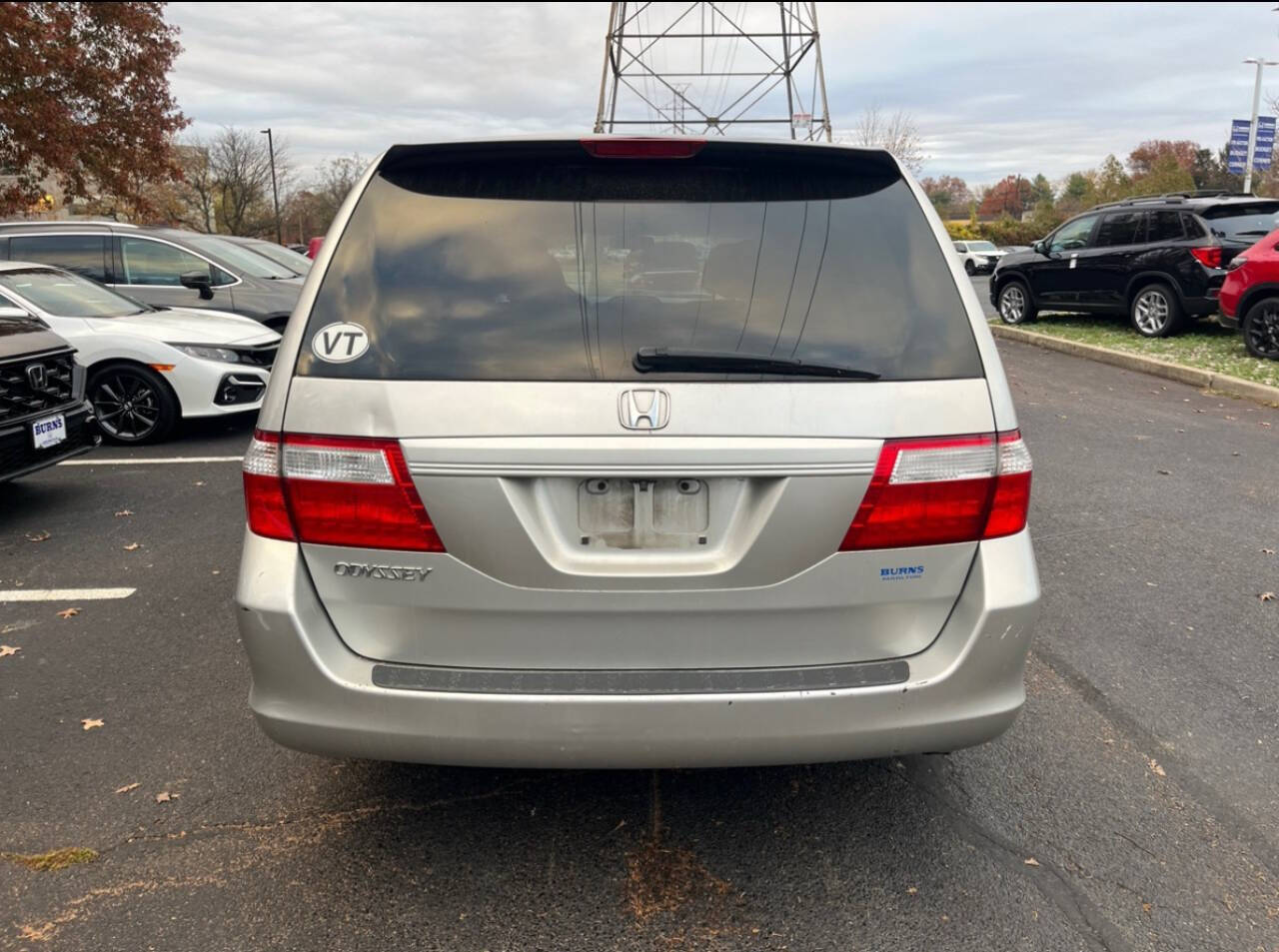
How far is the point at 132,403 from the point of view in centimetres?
806

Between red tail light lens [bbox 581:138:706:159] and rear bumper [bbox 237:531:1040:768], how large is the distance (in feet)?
4.19

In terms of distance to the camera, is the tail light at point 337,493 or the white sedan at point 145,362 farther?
the white sedan at point 145,362

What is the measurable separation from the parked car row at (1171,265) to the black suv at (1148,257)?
0.01 meters

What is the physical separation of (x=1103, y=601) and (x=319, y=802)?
360cm

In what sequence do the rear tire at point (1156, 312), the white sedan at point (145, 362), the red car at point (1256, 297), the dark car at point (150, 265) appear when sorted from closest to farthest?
the white sedan at point (145, 362)
the dark car at point (150, 265)
the red car at point (1256, 297)
the rear tire at point (1156, 312)

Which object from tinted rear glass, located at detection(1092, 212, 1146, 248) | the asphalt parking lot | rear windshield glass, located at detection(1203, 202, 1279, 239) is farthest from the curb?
the asphalt parking lot

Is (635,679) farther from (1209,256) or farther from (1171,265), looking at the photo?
(1171,265)

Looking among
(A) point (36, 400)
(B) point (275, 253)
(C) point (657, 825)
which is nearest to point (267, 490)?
(C) point (657, 825)

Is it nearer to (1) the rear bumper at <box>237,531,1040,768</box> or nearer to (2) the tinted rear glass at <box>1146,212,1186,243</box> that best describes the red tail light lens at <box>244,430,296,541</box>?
(1) the rear bumper at <box>237,531,1040,768</box>

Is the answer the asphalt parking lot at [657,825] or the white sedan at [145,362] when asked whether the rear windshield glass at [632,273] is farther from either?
the white sedan at [145,362]

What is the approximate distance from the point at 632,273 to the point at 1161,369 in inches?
416

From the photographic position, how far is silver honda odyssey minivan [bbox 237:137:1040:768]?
7.22ft

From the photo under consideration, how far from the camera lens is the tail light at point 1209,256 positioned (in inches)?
471

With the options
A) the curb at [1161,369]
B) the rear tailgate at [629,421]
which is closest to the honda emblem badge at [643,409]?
the rear tailgate at [629,421]
